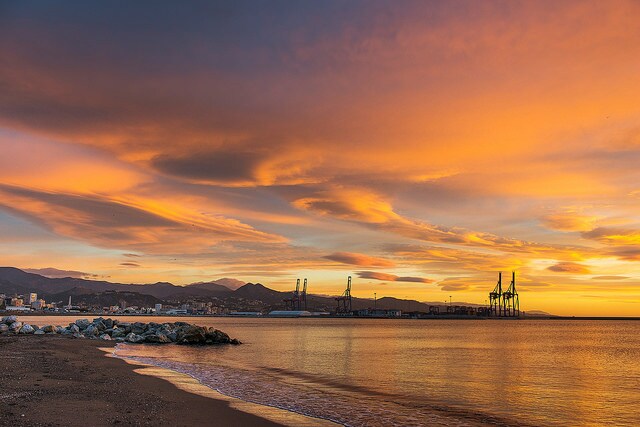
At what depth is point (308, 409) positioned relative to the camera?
22.1 m

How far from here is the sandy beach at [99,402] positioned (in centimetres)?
1614

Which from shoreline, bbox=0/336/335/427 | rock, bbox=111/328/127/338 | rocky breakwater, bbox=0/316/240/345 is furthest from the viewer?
rock, bbox=111/328/127/338

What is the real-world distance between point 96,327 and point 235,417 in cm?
6881

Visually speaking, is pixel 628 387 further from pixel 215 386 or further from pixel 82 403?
pixel 82 403

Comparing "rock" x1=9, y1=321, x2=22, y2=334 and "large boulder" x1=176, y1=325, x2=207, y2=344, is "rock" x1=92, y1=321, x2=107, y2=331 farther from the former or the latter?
"large boulder" x1=176, y1=325, x2=207, y2=344

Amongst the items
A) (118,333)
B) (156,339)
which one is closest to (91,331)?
(118,333)

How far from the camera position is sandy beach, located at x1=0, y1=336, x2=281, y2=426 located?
1614cm

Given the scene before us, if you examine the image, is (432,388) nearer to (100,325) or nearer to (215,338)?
(215,338)

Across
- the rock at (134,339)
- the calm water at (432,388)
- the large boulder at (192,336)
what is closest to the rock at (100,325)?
the rock at (134,339)

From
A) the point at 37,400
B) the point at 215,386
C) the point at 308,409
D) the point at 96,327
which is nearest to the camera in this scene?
the point at 37,400

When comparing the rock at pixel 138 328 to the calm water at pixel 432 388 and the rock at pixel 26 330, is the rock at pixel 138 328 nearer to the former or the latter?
the rock at pixel 26 330

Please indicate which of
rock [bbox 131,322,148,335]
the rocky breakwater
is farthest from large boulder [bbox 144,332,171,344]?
rock [bbox 131,322,148,335]

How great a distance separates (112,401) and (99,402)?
1.83 feet

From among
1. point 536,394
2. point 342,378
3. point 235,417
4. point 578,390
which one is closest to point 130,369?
point 342,378
